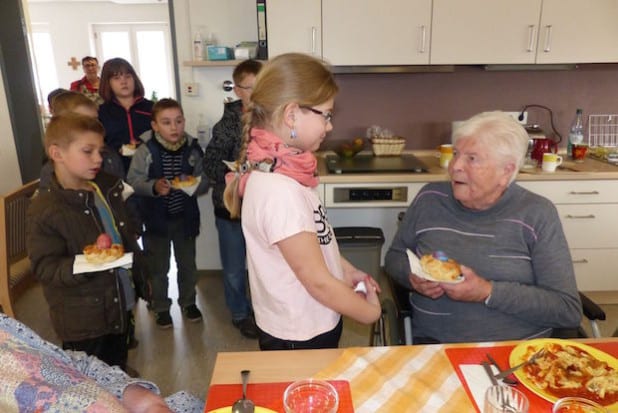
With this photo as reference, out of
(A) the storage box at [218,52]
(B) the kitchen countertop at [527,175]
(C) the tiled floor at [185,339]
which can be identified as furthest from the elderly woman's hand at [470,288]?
(A) the storage box at [218,52]

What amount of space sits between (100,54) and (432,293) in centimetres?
839

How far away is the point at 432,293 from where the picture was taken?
4.56 ft

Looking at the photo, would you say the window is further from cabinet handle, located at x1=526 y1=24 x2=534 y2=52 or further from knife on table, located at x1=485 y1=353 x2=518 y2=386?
knife on table, located at x1=485 y1=353 x2=518 y2=386

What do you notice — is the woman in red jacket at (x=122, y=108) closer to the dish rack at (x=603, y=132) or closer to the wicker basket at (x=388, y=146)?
the wicker basket at (x=388, y=146)

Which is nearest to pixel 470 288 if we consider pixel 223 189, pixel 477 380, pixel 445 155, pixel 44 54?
pixel 477 380

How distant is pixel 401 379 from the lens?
0.98 m

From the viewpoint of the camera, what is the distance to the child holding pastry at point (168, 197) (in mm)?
2393

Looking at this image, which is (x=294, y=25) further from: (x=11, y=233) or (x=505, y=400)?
(x=505, y=400)

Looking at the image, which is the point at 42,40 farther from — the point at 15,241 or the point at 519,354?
the point at 519,354

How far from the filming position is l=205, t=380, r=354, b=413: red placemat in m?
0.89

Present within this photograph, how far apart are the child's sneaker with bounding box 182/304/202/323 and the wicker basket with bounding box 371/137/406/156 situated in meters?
1.51

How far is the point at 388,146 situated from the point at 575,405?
89.5 inches

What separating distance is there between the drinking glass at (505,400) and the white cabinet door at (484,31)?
2.19 metres

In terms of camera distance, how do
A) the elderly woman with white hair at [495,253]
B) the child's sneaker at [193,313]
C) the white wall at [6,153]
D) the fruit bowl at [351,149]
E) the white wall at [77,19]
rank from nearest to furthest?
the elderly woman with white hair at [495,253]
the child's sneaker at [193,313]
the fruit bowl at [351,149]
the white wall at [6,153]
the white wall at [77,19]
